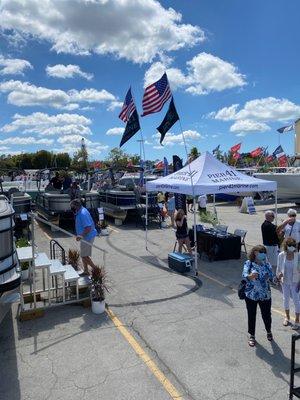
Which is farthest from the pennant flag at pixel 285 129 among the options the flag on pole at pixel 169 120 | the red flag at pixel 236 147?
the flag on pole at pixel 169 120

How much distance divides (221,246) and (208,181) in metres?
1.96

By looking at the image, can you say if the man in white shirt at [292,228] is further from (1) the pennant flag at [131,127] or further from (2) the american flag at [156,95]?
(1) the pennant flag at [131,127]

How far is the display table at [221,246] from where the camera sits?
11272mm

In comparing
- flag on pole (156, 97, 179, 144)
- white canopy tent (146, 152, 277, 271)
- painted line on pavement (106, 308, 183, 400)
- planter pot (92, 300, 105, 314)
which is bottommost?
painted line on pavement (106, 308, 183, 400)

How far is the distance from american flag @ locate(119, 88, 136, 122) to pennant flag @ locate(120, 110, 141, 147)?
0.20 meters

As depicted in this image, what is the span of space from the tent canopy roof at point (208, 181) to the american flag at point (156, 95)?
2102mm

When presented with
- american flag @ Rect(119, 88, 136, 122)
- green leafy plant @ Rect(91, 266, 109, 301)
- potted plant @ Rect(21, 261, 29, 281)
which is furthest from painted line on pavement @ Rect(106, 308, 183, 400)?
american flag @ Rect(119, 88, 136, 122)

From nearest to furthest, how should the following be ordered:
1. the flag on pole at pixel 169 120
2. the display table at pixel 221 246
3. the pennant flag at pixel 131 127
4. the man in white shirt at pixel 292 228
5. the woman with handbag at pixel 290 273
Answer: the woman with handbag at pixel 290 273 < the man in white shirt at pixel 292 228 < the display table at pixel 221 246 < the flag on pole at pixel 169 120 < the pennant flag at pixel 131 127

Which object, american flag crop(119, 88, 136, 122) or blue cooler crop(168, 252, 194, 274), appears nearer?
blue cooler crop(168, 252, 194, 274)

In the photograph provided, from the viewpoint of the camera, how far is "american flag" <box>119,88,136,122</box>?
46.5 feet

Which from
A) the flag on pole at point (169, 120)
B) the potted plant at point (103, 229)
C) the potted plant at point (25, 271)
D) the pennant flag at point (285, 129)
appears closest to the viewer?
the potted plant at point (25, 271)

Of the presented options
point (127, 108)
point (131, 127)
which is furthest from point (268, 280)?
point (127, 108)

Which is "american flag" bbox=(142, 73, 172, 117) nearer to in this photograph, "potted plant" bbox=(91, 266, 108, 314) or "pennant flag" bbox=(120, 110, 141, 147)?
"pennant flag" bbox=(120, 110, 141, 147)

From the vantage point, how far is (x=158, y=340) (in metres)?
6.11
